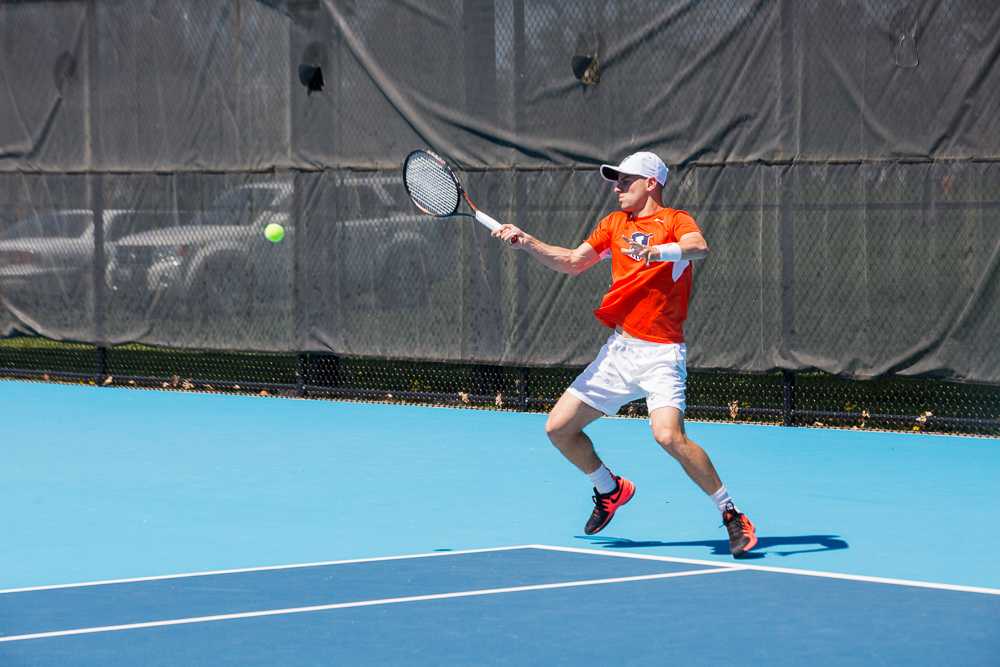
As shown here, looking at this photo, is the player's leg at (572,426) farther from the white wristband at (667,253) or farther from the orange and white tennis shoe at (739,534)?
the white wristband at (667,253)

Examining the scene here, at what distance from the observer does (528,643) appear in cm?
584

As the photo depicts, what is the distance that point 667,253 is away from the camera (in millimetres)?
7250

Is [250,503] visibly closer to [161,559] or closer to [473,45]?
[161,559]

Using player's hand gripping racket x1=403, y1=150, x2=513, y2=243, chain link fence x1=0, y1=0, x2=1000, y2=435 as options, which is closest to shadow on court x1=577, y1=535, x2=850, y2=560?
player's hand gripping racket x1=403, y1=150, x2=513, y2=243

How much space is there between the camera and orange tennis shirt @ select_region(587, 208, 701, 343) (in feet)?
25.1

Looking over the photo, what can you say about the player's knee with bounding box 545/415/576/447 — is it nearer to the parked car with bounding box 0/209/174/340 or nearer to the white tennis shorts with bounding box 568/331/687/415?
the white tennis shorts with bounding box 568/331/687/415

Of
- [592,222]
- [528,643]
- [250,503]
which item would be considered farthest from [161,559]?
[592,222]

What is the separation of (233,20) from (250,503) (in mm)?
6090

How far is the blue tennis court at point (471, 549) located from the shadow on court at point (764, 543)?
0.02 m

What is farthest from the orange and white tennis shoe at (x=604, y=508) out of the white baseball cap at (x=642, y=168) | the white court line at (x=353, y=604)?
the white baseball cap at (x=642, y=168)

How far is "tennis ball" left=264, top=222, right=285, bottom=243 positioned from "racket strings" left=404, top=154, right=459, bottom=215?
5.12 metres

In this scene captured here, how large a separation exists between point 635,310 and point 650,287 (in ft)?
0.41

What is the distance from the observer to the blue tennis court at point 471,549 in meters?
5.90

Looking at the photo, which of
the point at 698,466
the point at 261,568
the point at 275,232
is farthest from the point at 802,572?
the point at 275,232
